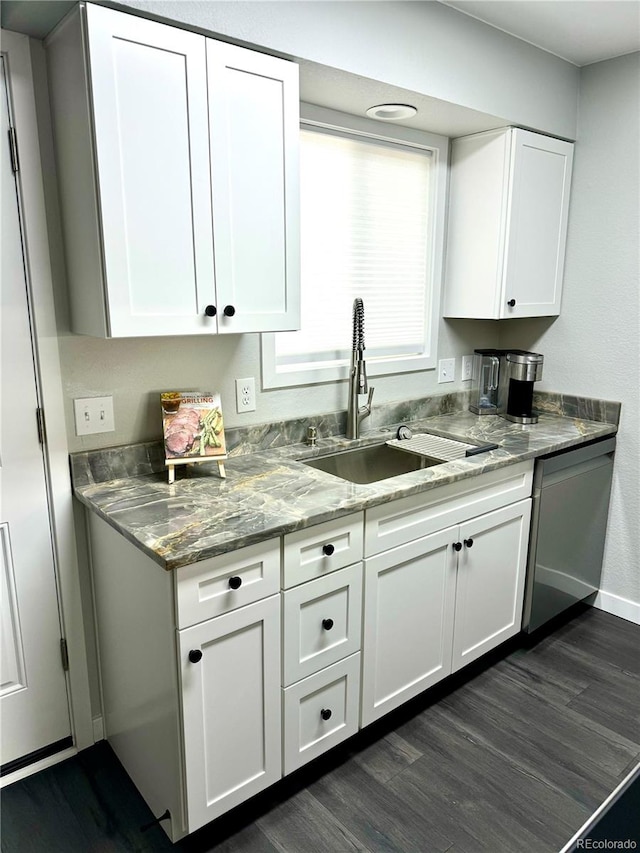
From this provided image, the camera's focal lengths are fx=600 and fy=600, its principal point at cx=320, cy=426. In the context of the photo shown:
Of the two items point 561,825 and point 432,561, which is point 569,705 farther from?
point 432,561

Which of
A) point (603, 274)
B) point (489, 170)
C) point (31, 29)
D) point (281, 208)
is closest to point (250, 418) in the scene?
point (281, 208)

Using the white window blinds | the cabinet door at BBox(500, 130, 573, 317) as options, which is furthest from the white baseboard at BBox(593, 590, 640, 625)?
the white window blinds

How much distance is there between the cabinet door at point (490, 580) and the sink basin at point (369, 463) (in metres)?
0.33

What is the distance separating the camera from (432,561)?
2080mm

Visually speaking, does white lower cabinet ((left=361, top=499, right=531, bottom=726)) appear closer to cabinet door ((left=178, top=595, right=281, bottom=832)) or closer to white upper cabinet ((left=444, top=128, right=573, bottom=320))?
cabinet door ((left=178, top=595, right=281, bottom=832))

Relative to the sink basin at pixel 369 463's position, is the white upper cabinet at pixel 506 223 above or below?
above

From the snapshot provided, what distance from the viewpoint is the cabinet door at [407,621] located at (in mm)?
1925

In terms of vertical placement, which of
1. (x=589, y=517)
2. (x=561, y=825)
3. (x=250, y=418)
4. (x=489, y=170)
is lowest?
(x=561, y=825)

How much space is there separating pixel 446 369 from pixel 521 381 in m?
0.35

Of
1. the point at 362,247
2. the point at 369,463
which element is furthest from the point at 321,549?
the point at 362,247

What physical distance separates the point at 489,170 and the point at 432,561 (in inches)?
65.2

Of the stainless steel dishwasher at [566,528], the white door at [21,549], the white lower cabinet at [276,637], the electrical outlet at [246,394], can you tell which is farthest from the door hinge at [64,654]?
the stainless steel dishwasher at [566,528]

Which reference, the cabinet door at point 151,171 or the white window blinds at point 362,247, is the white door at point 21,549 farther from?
the white window blinds at point 362,247

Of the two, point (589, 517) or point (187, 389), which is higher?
point (187, 389)
